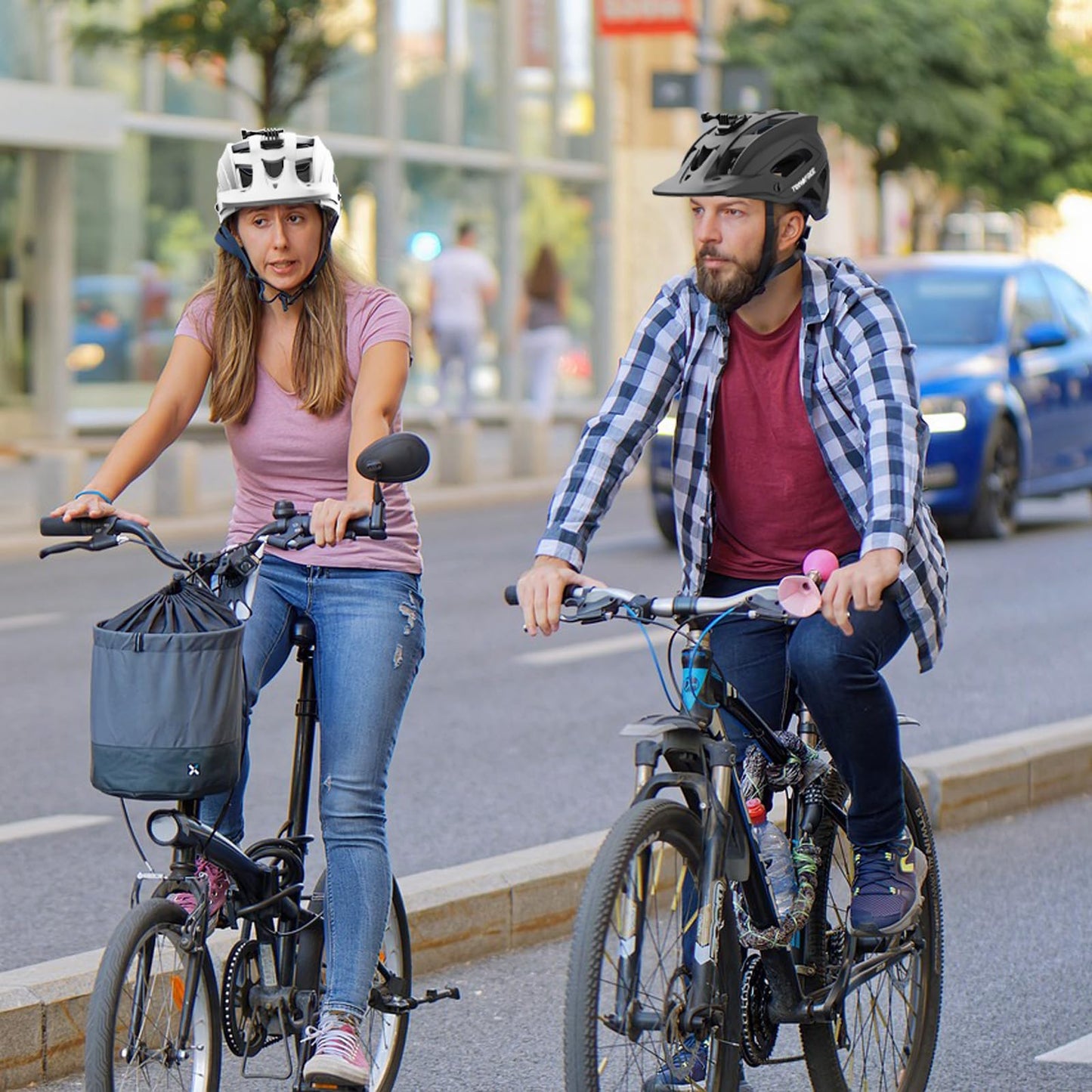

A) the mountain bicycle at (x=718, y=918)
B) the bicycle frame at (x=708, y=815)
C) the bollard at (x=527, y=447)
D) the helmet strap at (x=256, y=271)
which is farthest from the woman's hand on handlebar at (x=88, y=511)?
the bollard at (x=527, y=447)

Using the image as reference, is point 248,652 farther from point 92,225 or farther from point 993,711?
point 92,225

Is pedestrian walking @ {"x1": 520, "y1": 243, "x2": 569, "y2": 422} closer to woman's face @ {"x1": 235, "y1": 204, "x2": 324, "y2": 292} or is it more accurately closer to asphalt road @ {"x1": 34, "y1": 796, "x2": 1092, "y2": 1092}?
asphalt road @ {"x1": 34, "y1": 796, "x2": 1092, "y2": 1092}

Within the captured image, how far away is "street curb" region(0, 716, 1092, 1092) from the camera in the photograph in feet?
15.6

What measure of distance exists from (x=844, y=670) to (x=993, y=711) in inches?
206

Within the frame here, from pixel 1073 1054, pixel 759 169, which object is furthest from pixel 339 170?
pixel 759 169

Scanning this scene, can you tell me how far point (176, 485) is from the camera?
17.1 meters

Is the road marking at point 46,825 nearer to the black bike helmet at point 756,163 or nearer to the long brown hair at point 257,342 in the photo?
the long brown hair at point 257,342

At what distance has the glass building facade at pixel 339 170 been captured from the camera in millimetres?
23094

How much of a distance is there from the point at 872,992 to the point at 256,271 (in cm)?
173

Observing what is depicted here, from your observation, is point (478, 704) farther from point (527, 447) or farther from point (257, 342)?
point (527, 447)

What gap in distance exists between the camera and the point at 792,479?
4.28 m

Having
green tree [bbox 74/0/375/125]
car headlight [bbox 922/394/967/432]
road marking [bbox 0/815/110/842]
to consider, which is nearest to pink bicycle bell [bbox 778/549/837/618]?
road marking [bbox 0/815/110/842]

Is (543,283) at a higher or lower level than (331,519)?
higher

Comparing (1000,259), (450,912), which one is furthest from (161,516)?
(450,912)
